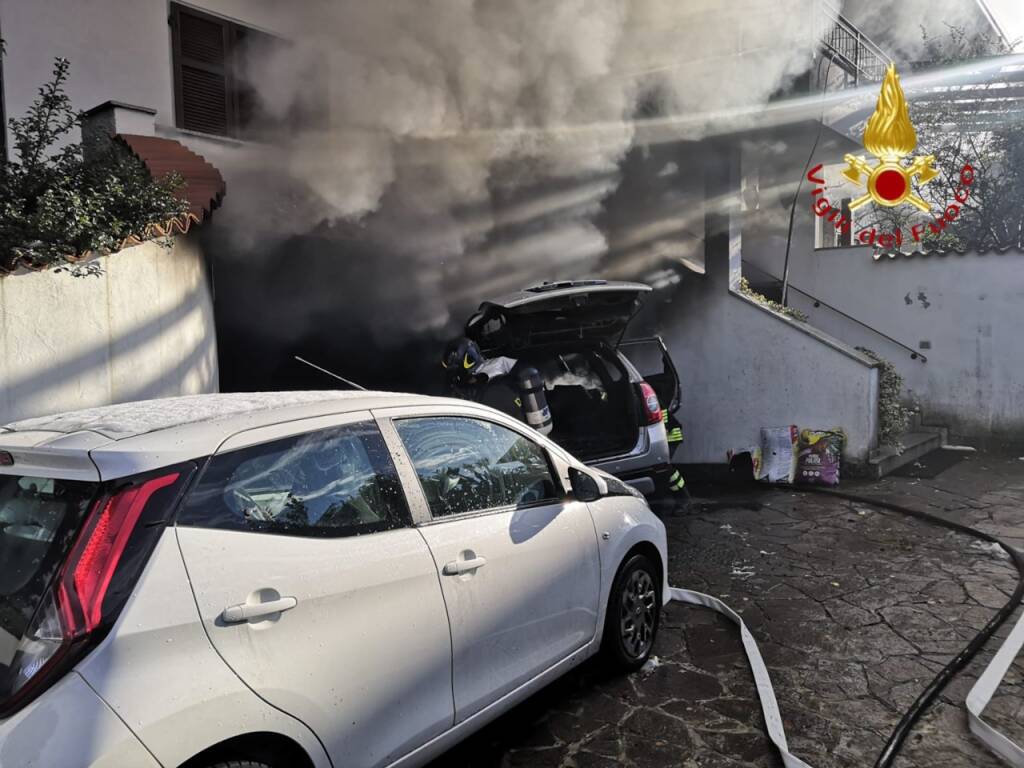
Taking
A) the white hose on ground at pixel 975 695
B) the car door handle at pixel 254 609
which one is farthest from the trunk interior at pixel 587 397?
the car door handle at pixel 254 609

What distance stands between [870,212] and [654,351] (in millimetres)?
12062

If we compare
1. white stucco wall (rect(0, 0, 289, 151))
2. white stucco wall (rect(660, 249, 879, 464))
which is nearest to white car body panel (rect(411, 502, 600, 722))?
white stucco wall (rect(660, 249, 879, 464))

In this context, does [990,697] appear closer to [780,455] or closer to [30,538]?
[30,538]

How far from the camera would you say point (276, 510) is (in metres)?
2.20

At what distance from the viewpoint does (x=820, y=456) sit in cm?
791

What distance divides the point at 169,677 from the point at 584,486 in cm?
206

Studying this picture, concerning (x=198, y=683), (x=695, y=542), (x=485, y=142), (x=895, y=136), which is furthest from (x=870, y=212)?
(x=198, y=683)

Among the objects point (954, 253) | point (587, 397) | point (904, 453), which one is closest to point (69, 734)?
point (587, 397)

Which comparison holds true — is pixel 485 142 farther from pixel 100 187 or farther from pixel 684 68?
pixel 100 187

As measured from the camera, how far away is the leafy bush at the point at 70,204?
3475mm

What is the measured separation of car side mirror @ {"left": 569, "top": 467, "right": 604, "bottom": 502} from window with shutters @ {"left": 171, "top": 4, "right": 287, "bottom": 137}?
241 inches

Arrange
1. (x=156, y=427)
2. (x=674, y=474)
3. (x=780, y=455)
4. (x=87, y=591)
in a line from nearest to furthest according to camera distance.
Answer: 1. (x=87, y=591)
2. (x=156, y=427)
3. (x=674, y=474)
4. (x=780, y=455)

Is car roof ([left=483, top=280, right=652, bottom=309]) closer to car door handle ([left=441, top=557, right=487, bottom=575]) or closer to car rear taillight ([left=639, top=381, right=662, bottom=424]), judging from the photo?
car rear taillight ([left=639, top=381, right=662, bottom=424])

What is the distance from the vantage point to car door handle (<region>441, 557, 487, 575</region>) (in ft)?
8.45
